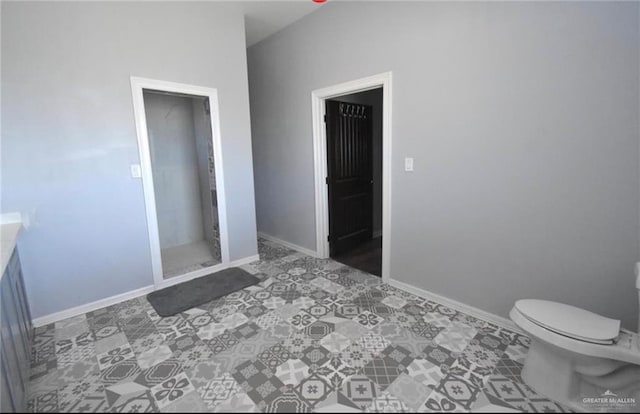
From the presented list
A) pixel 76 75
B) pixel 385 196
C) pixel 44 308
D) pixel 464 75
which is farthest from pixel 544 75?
pixel 44 308

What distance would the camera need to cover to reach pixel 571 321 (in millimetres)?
1567

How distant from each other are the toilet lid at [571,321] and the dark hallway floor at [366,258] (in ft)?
5.21

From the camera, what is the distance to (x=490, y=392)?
5.21 feet

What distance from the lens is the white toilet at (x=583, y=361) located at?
144 centimetres

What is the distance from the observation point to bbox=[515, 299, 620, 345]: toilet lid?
1.46 m

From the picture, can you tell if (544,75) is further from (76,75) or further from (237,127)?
(76,75)

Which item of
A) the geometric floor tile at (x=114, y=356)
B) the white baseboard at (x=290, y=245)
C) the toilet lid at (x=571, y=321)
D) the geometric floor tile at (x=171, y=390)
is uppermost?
the toilet lid at (x=571, y=321)

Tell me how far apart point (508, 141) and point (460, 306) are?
4.38ft

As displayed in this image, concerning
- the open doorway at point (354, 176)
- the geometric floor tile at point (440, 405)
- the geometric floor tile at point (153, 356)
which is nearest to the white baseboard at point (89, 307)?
the geometric floor tile at point (153, 356)

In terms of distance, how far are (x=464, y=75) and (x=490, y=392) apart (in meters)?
2.06

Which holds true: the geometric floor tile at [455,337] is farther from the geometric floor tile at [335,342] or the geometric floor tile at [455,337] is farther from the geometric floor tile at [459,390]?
the geometric floor tile at [335,342]

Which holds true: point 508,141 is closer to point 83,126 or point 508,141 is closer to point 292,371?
point 292,371

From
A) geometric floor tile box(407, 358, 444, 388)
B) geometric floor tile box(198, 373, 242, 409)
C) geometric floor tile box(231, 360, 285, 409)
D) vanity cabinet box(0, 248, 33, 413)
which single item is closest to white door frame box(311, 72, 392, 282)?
geometric floor tile box(407, 358, 444, 388)

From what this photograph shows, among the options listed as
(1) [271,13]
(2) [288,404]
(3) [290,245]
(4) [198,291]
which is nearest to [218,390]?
(2) [288,404]
